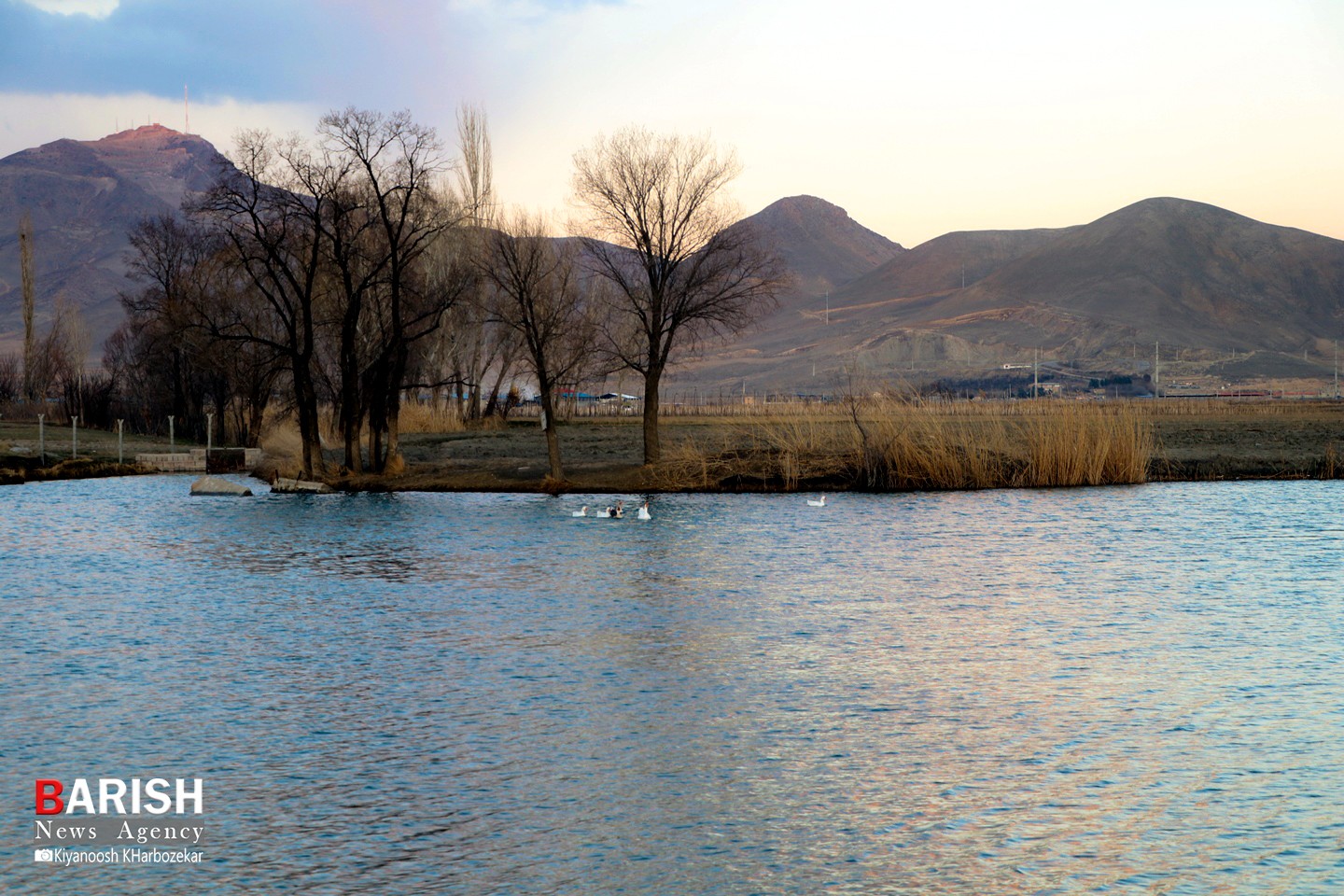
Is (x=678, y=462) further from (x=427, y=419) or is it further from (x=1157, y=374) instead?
(x=1157, y=374)

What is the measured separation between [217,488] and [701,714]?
35.8m

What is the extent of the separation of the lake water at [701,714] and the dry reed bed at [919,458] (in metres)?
14.5

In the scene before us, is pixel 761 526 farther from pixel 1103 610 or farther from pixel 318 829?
pixel 318 829

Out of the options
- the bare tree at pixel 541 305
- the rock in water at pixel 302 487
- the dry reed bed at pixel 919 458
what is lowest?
the rock in water at pixel 302 487

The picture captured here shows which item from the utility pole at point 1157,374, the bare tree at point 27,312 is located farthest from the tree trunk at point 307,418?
the utility pole at point 1157,374

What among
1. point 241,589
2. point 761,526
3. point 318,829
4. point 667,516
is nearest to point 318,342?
point 667,516

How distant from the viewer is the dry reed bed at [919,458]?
43531 millimetres

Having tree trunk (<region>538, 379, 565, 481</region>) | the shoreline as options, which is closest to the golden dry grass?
the shoreline

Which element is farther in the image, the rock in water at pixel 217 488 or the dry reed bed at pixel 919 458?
the rock in water at pixel 217 488

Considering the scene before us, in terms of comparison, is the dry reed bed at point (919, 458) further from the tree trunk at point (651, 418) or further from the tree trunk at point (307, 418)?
the tree trunk at point (307, 418)

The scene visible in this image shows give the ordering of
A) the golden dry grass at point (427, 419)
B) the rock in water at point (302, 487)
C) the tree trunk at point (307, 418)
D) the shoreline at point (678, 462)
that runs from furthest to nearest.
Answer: the golden dry grass at point (427, 419)
the tree trunk at point (307, 418)
the rock in water at point (302, 487)
the shoreline at point (678, 462)

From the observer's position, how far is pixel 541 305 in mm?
59656

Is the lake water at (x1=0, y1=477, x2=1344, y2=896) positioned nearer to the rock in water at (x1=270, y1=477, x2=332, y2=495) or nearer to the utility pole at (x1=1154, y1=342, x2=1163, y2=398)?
the rock in water at (x1=270, y1=477, x2=332, y2=495)

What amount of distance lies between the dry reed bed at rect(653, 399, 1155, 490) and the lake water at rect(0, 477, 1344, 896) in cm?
1453
